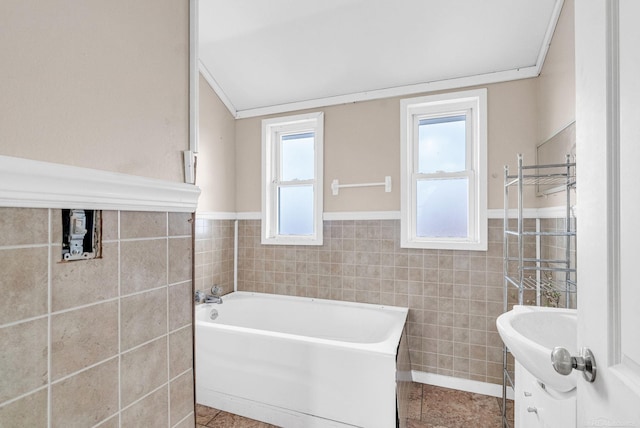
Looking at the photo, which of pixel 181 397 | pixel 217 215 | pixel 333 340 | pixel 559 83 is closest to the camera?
pixel 181 397

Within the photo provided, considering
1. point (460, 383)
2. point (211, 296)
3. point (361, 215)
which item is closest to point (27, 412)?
point (211, 296)

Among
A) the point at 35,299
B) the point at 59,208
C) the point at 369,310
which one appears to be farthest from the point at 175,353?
the point at 369,310

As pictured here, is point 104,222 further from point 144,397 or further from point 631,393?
point 631,393

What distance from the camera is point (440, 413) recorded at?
6.48ft

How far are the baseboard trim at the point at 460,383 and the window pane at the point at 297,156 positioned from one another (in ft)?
6.42

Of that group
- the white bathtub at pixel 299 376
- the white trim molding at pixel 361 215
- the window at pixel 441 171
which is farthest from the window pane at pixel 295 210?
the white bathtub at pixel 299 376

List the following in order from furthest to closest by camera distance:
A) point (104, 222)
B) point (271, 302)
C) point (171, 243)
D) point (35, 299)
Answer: point (271, 302)
point (171, 243)
point (104, 222)
point (35, 299)

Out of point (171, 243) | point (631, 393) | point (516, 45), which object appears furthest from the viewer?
point (516, 45)

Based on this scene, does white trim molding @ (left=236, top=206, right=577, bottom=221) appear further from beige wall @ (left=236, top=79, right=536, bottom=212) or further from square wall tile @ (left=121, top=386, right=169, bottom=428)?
square wall tile @ (left=121, top=386, right=169, bottom=428)

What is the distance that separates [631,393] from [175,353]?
106 centimetres

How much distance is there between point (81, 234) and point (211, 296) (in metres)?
2.14

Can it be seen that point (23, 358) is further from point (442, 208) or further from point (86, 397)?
point (442, 208)

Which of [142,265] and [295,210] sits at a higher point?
[295,210]

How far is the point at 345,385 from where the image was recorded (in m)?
1.69
